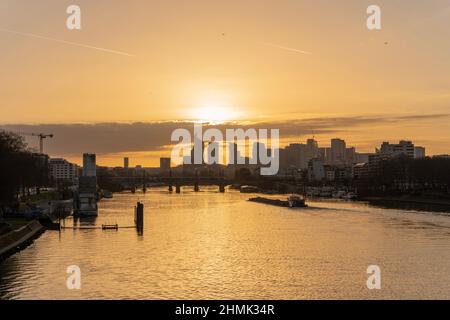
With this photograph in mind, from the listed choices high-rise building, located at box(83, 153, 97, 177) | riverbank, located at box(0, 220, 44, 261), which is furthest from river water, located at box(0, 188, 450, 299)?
high-rise building, located at box(83, 153, 97, 177)

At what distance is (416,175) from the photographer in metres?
106

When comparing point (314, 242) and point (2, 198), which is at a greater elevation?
point (2, 198)

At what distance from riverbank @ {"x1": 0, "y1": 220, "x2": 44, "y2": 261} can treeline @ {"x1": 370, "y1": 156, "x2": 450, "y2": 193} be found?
7163cm

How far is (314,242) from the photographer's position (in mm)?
39406

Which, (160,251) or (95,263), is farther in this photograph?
(160,251)

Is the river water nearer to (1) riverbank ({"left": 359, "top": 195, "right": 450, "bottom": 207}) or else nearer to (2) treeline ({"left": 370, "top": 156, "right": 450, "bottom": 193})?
(1) riverbank ({"left": 359, "top": 195, "right": 450, "bottom": 207})

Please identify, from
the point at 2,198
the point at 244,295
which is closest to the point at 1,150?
the point at 2,198

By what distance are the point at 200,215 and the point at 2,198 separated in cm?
2573

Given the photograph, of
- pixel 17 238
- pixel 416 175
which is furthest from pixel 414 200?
pixel 17 238

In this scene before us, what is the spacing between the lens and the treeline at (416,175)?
3961 inches
